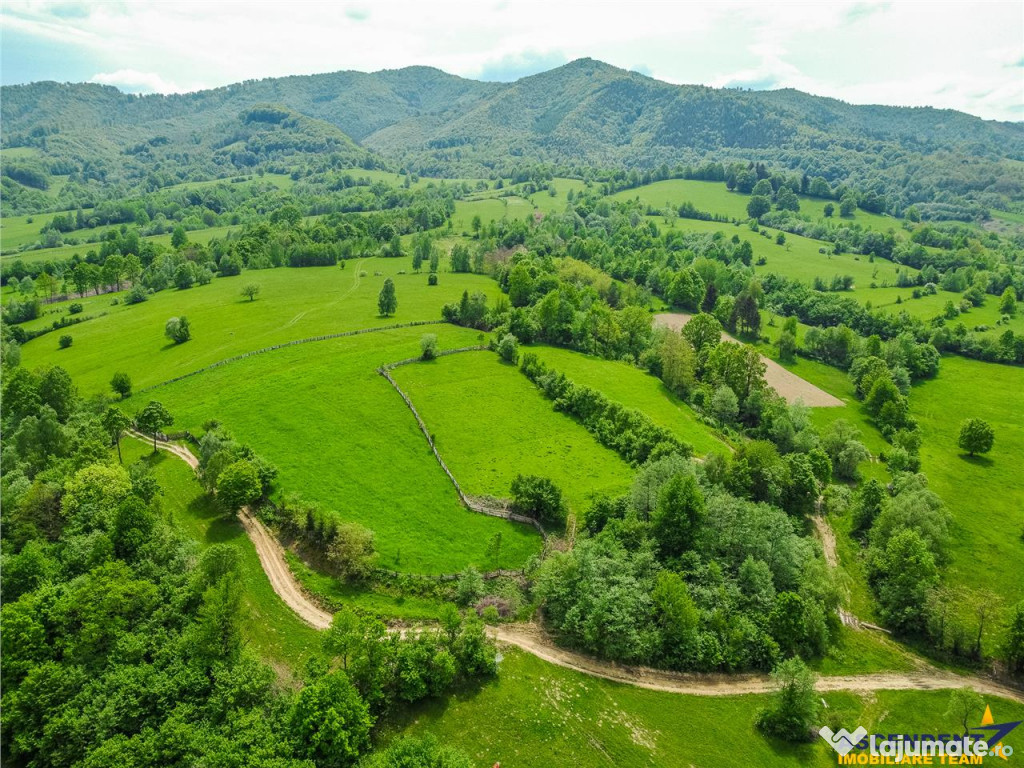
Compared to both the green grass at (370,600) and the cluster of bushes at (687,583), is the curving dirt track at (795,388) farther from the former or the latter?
the green grass at (370,600)

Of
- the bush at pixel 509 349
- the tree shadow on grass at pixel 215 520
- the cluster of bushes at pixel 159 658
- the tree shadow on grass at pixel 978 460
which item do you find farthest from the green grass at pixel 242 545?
the tree shadow on grass at pixel 978 460

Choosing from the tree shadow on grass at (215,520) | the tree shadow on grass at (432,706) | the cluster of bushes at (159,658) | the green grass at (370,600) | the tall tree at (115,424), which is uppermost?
the tall tree at (115,424)

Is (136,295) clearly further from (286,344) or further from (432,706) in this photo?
(432,706)

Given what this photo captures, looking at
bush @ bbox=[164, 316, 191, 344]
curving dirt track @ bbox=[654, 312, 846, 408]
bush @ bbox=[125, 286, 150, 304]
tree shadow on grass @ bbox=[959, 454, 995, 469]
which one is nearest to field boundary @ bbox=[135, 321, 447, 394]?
bush @ bbox=[164, 316, 191, 344]

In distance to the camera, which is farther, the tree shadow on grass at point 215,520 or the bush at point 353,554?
the tree shadow on grass at point 215,520

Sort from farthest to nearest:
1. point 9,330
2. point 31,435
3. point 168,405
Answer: point 9,330 → point 168,405 → point 31,435

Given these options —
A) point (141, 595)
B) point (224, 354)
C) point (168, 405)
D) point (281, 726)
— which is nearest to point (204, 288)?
point (224, 354)

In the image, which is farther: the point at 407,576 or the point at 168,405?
the point at 168,405

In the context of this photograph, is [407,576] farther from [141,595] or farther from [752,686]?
[752,686]
